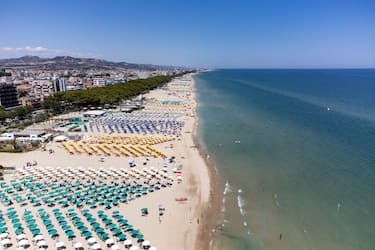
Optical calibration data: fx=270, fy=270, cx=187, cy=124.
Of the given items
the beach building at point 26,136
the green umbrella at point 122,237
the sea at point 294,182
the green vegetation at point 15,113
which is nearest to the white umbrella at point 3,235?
the green umbrella at point 122,237

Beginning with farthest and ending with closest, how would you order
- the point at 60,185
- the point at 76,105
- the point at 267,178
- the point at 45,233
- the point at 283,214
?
the point at 76,105 < the point at 267,178 < the point at 60,185 < the point at 283,214 < the point at 45,233

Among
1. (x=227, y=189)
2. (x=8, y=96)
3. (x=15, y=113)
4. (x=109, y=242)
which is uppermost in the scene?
(x=8, y=96)

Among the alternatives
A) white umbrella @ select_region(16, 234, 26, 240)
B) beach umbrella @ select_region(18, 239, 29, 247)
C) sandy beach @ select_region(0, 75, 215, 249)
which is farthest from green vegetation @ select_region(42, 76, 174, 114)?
beach umbrella @ select_region(18, 239, 29, 247)

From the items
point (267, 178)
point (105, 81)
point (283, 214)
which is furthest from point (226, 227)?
point (105, 81)

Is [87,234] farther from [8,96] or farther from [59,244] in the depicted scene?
[8,96]

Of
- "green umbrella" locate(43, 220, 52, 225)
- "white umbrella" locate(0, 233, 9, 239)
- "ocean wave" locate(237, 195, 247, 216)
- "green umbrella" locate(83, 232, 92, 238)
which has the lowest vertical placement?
"ocean wave" locate(237, 195, 247, 216)

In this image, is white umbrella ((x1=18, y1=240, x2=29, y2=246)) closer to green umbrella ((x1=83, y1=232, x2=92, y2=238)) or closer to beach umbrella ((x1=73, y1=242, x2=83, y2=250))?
beach umbrella ((x1=73, y1=242, x2=83, y2=250))

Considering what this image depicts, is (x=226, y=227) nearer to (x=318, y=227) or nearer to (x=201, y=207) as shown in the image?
(x=201, y=207)

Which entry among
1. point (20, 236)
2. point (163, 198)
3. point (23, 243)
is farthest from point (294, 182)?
point (20, 236)
